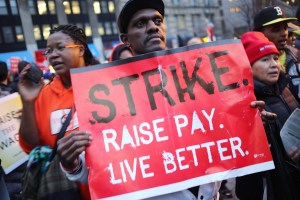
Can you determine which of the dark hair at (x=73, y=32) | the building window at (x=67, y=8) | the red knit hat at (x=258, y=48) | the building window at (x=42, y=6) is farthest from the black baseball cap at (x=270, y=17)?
the building window at (x=67, y=8)

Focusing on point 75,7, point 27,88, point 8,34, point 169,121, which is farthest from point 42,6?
point 169,121

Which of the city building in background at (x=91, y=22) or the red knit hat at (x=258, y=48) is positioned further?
the city building in background at (x=91, y=22)

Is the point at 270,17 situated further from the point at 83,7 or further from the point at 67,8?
the point at 83,7

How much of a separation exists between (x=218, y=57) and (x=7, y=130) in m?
2.50

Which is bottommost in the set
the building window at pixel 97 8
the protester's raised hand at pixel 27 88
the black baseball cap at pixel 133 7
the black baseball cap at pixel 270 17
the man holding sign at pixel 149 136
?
the man holding sign at pixel 149 136

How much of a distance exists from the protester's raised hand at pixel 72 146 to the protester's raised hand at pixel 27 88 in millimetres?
638

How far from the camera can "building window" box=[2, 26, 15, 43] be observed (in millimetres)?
32250

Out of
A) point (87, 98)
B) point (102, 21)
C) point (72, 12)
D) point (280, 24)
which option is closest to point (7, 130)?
point (87, 98)

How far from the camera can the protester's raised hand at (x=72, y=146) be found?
1.67 metres

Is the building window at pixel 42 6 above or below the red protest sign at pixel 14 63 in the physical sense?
above

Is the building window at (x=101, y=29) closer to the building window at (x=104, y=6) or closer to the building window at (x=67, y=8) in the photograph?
the building window at (x=104, y=6)

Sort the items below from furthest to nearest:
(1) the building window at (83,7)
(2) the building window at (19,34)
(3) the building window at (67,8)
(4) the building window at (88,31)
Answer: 1. (4) the building window at (88,31)
2. (1) the building window at (83,7)
3. (3) the building window at (67,8)
4. (2) the building window at (19,34)

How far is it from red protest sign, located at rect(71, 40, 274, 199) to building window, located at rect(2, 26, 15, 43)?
111 ft

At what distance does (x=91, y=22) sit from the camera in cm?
3869
